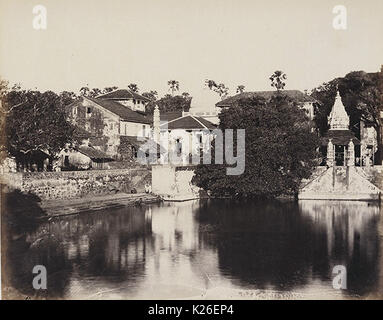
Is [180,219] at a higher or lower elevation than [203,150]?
lower

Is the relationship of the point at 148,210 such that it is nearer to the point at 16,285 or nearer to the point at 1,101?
the point at 1,101

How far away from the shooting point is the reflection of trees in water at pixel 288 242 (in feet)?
53.9

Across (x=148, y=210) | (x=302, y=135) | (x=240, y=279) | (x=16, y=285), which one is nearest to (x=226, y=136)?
(x=302, y=135)

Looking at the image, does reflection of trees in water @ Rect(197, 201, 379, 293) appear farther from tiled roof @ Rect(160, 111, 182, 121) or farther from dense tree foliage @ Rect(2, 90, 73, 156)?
tiled roof @ Rect(160, 111, 182, 121)

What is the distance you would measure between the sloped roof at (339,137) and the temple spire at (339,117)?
0.54 m

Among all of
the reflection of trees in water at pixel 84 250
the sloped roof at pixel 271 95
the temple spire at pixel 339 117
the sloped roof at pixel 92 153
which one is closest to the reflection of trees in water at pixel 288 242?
the reflection of trees in water at pixel 84 250

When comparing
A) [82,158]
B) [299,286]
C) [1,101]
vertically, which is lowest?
[299,286]

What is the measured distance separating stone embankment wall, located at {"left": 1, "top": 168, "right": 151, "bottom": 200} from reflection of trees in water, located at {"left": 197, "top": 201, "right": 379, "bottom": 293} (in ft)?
19.0

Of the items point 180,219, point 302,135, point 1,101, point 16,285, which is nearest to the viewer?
point 16,285

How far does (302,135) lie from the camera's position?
3300 centimetres

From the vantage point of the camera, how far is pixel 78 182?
2883 cm

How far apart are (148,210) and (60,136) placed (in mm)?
6259

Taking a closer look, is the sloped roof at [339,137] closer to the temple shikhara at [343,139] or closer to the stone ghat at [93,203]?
the temple shikhara at [343,139]
